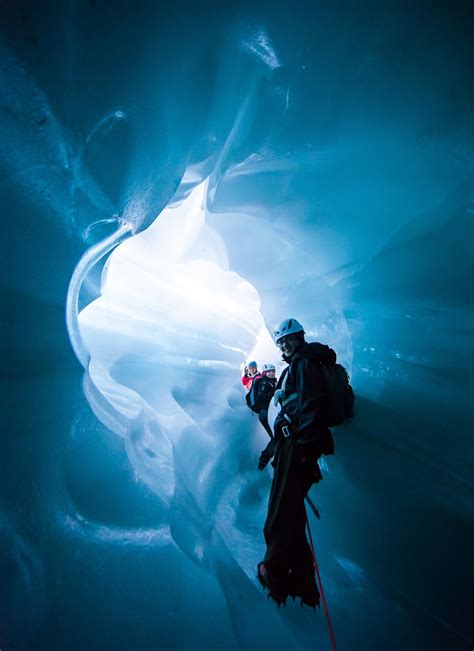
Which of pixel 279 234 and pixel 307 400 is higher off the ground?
pixel 279 234

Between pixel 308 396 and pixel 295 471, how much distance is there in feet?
1.94

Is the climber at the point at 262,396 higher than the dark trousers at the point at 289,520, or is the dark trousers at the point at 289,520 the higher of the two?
the dark trousers at the point at 289,520

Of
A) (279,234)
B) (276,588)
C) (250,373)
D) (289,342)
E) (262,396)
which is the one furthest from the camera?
(250,373)

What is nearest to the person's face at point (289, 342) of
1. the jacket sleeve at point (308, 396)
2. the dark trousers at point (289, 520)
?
the jacket sleeve at point (308, 396)

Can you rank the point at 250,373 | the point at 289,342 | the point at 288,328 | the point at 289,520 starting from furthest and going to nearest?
the point at 250,373
the point at 288,328
the point at 289,342
the point at 289,520

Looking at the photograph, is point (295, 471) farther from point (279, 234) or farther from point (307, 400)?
point (279, 234)

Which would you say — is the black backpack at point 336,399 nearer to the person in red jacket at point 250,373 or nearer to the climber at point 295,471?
the climber at point 295,471

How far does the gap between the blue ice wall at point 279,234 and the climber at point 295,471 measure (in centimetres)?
43

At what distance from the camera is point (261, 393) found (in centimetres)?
361

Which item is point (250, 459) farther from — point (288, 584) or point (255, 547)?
point (288, 584)

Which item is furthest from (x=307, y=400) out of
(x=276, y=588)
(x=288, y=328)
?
(x=276, y=588)

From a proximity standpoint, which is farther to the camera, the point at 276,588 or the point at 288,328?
the point at 288,328

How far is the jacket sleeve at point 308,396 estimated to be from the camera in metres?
1.93

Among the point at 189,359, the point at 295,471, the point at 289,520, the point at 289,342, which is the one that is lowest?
the point at 189,359
